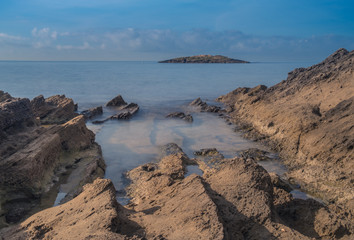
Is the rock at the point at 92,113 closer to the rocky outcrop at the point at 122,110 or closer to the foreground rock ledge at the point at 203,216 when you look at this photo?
the rocky outcrop at the point at 122,110

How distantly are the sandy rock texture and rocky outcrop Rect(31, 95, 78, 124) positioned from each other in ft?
22.7

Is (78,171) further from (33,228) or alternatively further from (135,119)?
(135,119)

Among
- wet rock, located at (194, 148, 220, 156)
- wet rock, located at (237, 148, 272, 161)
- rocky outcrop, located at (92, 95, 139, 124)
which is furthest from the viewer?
rocky outcrop, located at (92, 95, 139, 124)

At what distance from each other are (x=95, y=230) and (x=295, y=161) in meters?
9.49

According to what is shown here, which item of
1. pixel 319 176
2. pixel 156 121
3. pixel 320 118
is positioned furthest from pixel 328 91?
pixel 156 121

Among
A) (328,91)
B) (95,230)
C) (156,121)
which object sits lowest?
(156,121)

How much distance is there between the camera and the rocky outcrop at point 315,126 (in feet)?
30.8

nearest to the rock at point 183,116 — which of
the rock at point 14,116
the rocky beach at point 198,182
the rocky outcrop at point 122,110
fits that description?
the rocky outcrop at point 122,110

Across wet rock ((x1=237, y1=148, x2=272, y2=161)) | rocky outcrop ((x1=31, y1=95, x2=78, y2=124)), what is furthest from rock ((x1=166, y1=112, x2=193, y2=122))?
wet rock ((x1=237, y1=148, x2=272, y2=161))

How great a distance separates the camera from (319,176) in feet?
31.8

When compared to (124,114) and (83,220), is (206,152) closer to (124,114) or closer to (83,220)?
(83,220)

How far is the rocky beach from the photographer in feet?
15.3

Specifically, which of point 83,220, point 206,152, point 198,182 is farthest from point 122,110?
point 83,220

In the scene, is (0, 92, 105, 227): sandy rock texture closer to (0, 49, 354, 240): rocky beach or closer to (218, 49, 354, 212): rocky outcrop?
(0, 49, 354, 240): rocky beach
